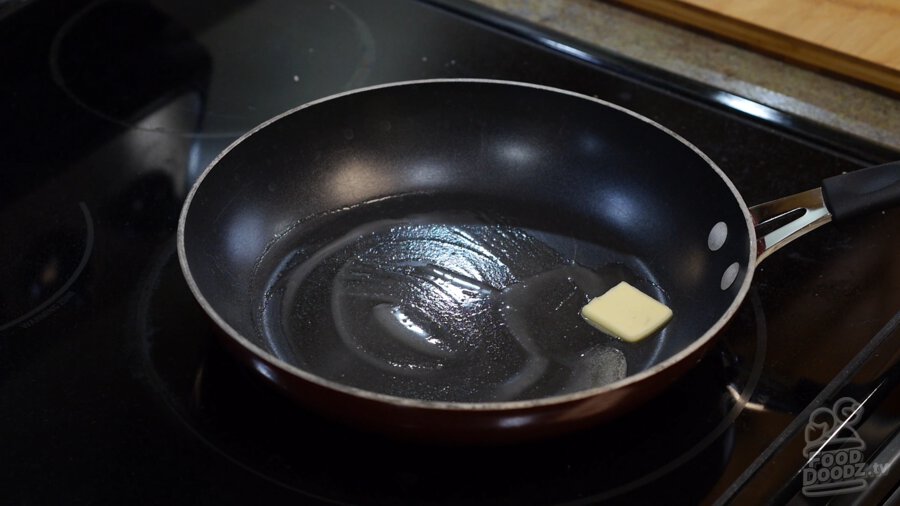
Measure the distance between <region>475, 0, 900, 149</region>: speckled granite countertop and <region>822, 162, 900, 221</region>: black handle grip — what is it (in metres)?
0.22

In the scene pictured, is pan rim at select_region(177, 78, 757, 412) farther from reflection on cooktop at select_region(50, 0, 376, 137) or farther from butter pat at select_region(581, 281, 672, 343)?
reflection on cooktop at select_region(50, 0, 376, 137)

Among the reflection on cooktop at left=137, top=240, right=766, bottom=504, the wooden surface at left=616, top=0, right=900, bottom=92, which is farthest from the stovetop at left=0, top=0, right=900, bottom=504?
the wooden surface at left=616, top=0, right=900, bottom=92

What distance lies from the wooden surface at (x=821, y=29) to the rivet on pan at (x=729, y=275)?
359mm

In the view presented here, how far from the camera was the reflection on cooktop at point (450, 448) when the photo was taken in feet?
2.00

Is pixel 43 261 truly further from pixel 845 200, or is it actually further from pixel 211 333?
pixel 845 200

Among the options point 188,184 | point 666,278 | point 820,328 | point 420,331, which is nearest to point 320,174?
point 188,184

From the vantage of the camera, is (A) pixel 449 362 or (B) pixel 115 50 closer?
(A) pixel 449 362

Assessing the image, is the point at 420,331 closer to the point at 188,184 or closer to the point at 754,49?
the point at 188,184

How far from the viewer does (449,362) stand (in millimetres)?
706

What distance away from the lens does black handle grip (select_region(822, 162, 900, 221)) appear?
70 centimetres

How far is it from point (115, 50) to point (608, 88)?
559 millimetres

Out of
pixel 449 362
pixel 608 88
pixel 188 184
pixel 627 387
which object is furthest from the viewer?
pixel 608 88

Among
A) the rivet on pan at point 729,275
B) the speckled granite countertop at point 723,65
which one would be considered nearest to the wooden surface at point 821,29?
the speckled granite countertop at point 723,65

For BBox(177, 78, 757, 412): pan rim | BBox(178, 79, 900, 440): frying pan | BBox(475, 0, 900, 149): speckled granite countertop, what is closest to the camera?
BBox(177, 78, 757, 412): pan rim
